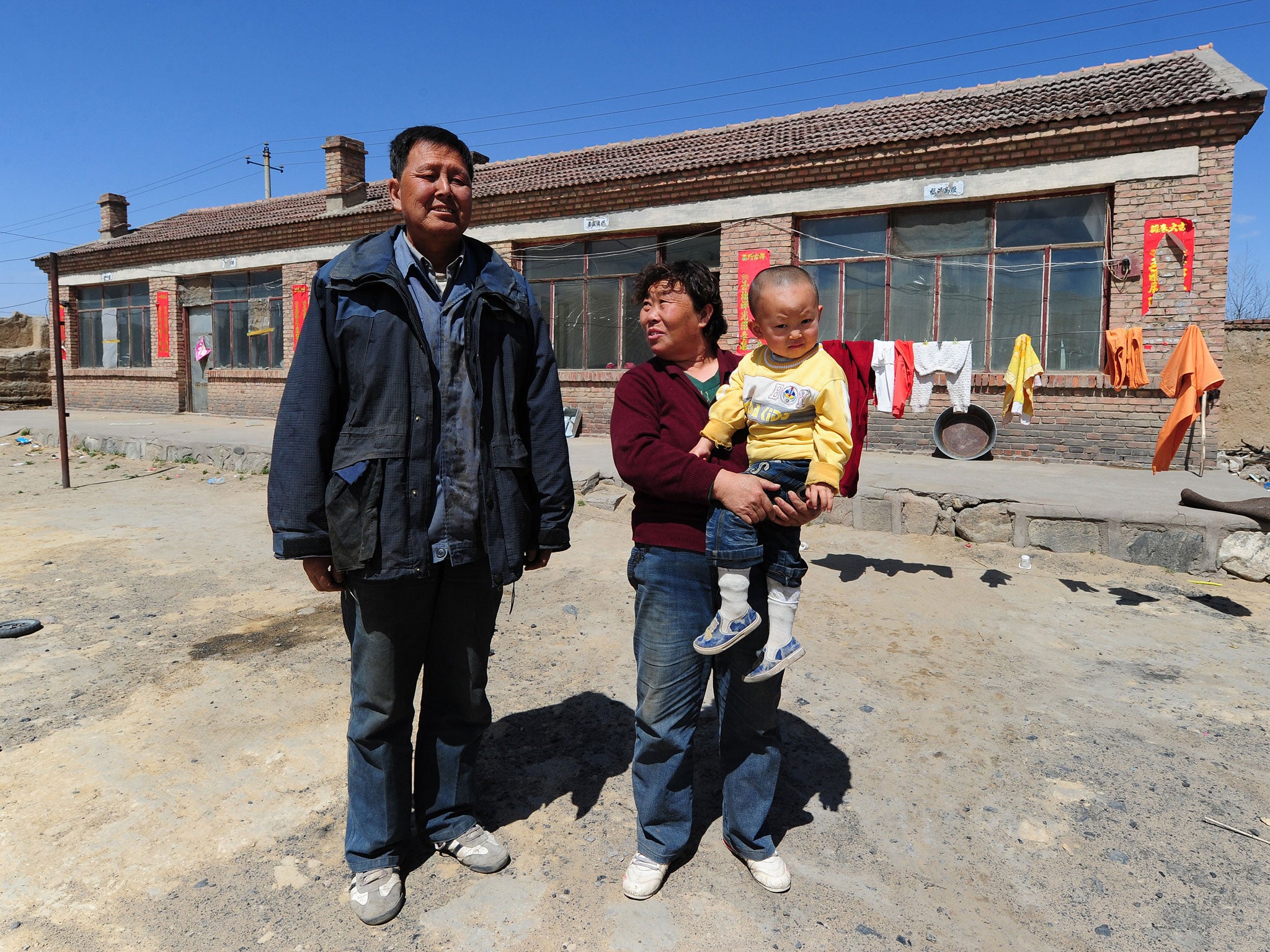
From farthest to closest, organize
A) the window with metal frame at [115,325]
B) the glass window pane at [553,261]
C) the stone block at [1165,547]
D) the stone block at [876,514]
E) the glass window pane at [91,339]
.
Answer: the glass window pane at [91,339], the window with metal frame at [115,325], the glass window pane at [553,261], the stone block at [876,514], the stone block at [1165,547]

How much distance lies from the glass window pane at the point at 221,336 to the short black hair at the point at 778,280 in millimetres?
19281

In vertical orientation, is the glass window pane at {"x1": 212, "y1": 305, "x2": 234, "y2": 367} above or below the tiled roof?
below

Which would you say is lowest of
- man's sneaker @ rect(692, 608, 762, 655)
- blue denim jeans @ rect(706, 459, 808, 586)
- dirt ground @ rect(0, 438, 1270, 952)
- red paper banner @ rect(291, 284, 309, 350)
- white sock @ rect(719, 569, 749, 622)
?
dirt ground @ rect(0, 438, 1270, 952)

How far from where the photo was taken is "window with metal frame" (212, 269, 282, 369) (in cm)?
1759

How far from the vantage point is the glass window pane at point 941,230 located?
10.6 m

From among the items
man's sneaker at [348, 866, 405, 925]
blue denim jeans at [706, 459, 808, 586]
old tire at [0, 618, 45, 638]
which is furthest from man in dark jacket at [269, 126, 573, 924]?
old tire at [0, 618, 45, 638]

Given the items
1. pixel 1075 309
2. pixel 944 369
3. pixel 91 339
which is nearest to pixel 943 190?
pixel 1075 309

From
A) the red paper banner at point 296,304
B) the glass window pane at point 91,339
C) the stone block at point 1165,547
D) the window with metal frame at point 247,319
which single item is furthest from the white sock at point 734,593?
the glass window pane at point 91,339

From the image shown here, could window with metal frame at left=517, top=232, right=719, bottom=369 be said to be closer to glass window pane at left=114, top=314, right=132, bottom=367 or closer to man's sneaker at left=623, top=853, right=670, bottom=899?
man's sneaker at left=623, top=853, right=670, bottom=899

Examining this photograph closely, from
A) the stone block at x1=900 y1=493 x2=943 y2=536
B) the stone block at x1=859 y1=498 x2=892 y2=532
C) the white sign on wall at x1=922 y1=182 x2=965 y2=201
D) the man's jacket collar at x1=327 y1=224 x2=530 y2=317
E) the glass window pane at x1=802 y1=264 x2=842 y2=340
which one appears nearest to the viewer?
the man's jacket collar at x1=327 y1=224 x2=530 y2=317

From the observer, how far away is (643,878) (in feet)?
7.39

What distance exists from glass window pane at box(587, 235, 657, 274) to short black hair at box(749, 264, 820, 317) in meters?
11.0

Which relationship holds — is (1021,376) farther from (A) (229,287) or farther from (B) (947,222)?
(A) (229,287)

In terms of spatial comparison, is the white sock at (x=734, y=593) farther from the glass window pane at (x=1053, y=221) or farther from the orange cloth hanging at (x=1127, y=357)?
the glass window pane at (x=1053, y=221)
